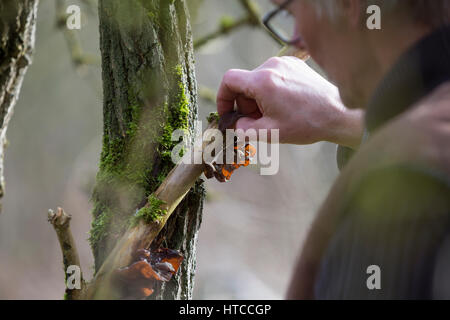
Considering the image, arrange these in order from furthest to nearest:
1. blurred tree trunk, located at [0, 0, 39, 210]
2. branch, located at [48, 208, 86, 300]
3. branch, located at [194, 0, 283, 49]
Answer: branch, located at [194, 0, 283, 49], blurred tree trunk, located at [0, 0, 39, 210], branch, located at [48, 208, 86, 300]

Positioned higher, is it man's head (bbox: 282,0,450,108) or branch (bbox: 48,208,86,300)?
man's head (bbox: 282,0,450,108)

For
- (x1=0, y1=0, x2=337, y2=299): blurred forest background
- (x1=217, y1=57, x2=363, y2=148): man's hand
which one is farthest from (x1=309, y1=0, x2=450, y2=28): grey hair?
(x1=0, y1=0, x2=337, y2=299): blurred forest background

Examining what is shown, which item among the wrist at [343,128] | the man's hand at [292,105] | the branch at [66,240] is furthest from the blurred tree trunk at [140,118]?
the wrist at [343,128]

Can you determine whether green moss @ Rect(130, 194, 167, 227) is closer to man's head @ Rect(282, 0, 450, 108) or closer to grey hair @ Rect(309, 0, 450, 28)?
man's head @ Rect(282, 0, 450, 108)

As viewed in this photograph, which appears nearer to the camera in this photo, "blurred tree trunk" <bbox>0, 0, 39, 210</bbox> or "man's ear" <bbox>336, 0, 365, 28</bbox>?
"man's ear" <bbox>336, 0, 365, 28</bbox>

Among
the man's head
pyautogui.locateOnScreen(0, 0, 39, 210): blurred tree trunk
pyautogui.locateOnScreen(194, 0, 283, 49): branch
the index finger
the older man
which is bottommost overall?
the older man

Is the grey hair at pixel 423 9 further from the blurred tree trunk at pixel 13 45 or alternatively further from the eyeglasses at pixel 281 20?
the blurred tree trunk at pixel 13 45

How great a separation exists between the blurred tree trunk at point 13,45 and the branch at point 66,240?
3.37 feet

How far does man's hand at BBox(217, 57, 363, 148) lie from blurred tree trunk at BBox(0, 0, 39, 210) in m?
1.10

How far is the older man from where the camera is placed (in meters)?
0.68

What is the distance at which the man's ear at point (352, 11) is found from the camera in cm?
87

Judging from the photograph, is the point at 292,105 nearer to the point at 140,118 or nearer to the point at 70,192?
the point at 140,118

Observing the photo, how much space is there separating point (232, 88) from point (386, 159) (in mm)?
878

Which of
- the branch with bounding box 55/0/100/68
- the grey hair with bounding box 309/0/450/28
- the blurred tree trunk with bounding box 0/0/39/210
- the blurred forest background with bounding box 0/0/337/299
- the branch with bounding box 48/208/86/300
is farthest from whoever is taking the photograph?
the blurred forest background with bounding box 0/0/337/299
